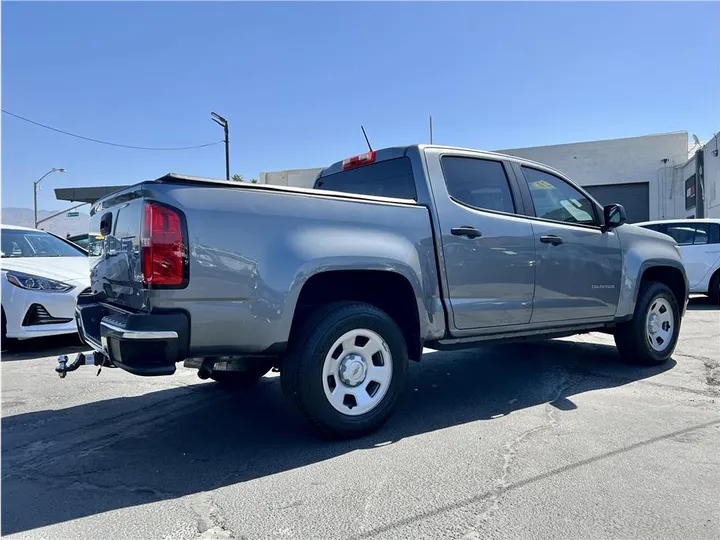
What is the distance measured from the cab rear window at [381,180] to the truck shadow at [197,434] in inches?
69.2

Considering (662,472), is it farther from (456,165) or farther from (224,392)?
(224,392)

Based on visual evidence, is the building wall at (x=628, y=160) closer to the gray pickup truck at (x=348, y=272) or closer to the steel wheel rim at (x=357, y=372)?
the gray pickup truck at (x=348, y=272)

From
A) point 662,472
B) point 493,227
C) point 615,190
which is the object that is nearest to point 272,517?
point 662,472

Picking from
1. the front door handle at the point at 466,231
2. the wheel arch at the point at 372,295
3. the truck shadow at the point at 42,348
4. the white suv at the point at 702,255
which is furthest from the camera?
the white suv at the point at 702,255

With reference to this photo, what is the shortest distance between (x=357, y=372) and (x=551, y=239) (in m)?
2.23

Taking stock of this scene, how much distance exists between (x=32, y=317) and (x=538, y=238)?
5669 mm

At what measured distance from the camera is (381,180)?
14.3ft

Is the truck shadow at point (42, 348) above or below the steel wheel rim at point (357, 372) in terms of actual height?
below

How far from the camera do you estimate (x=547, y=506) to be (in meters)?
2.60

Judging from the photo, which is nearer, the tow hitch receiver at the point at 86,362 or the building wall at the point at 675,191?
the tow hitch receiver at the point at 86,362

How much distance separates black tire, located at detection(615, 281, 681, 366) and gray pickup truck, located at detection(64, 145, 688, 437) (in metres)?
0.42

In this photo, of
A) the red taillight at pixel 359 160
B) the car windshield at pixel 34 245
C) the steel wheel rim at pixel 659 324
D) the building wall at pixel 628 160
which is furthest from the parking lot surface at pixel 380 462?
the building wall at pixel 628 160

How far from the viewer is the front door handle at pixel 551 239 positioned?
4.50 m

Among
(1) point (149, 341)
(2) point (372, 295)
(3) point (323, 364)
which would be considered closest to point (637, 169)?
(2) point (372, 295)
